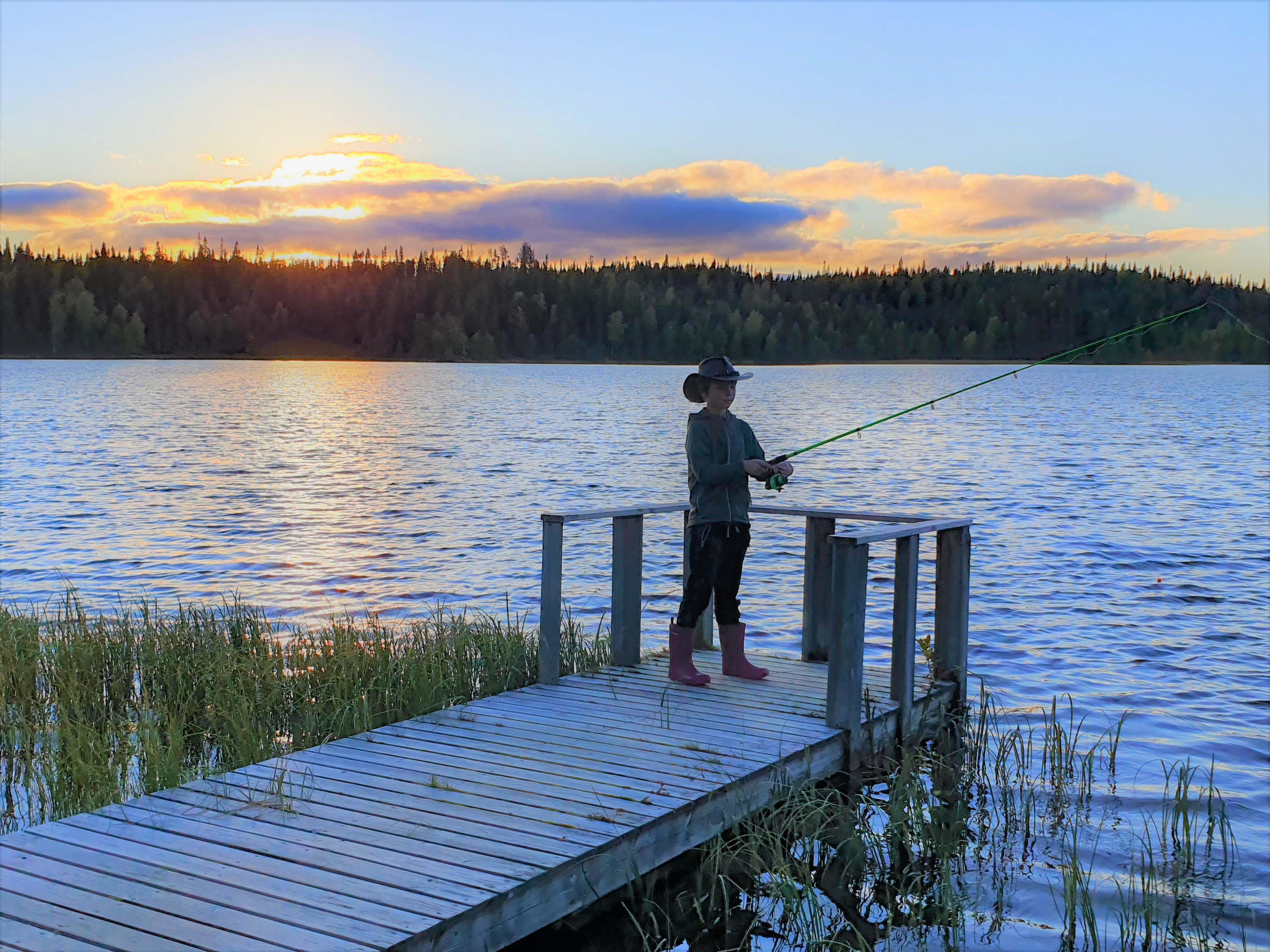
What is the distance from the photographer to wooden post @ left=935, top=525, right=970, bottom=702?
23.5 feet

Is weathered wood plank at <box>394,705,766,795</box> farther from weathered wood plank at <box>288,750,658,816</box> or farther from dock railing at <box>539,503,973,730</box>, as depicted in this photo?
dock railing at <box>539,503,973,730</box>

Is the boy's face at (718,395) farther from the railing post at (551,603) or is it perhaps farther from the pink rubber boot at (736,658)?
the pink rubber boot at (736,658)

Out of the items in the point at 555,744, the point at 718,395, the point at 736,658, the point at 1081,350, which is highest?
the point at 1081,350

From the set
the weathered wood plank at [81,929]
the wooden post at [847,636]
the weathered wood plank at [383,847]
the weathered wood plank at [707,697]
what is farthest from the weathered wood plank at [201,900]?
the wooden post at [847,636]

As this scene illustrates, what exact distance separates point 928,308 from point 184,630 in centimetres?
15277

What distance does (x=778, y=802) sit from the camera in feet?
17.8

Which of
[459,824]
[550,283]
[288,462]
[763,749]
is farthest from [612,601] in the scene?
[550,283]

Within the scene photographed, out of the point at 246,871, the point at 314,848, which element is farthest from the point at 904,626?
the point at 246,871

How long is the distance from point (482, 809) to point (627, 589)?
266cm

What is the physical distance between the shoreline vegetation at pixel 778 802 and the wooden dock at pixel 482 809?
222 millimetres

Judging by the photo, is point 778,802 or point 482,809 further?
point 778,802

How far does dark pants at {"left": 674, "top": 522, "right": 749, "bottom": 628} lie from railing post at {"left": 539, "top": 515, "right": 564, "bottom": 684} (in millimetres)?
740

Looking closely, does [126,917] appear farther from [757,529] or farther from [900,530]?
[757,529]

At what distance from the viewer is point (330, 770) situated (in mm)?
5246
